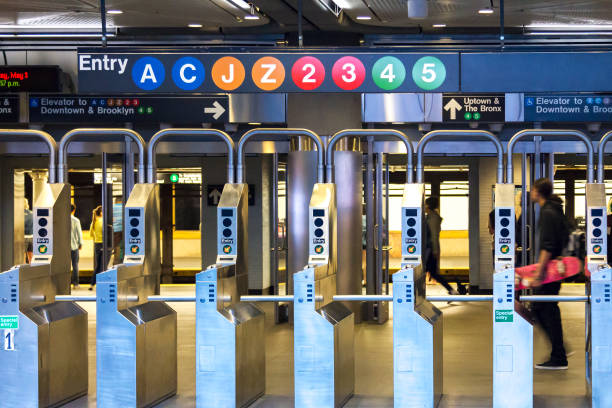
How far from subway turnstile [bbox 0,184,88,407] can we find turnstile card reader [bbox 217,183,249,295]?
3.94 ft

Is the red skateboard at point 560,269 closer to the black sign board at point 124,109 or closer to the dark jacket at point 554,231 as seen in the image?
the dark jacket at point 554,231

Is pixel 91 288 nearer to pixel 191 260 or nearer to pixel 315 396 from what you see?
pixel 191 260

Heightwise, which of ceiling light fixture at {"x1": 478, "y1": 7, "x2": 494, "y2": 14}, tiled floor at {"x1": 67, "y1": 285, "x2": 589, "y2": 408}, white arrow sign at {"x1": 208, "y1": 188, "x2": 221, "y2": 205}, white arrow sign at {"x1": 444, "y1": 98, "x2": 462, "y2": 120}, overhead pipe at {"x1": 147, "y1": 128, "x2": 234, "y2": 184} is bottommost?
tiled floor at {"x1": 67, "y1": 285, "x2": 589, "y2": 408}

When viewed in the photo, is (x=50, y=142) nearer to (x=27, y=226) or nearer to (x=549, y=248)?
(x=549, y=248)

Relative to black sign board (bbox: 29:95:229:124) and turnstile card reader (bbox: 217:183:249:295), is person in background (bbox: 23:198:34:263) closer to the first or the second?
black sign board (bbox: 29:95:229:124)

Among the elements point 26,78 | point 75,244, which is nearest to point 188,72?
point 26,78

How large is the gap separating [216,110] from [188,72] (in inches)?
133

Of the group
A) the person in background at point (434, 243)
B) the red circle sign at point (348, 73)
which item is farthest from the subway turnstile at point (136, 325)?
the person in background at point (434, 243)

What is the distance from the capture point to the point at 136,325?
5910 millimetres

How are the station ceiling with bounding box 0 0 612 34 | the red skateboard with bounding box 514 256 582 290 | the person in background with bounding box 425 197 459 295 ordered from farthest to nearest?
the person in background with bounding box 425 197 459 295, the station ceiling with bounding box 0 0 612 34, the red skateboard with bounding box 514 256 582 290

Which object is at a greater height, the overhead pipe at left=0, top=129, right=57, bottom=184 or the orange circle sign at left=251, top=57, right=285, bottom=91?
the orange circle sign at left=251, top=57, right=285, bottom=91

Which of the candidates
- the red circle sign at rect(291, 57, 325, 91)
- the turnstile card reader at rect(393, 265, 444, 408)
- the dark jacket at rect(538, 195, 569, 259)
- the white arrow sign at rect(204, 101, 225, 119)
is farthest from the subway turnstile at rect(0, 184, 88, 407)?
the dark jacket at rect(538, 195, 569, 259)

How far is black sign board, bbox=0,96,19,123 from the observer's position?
32.9ft

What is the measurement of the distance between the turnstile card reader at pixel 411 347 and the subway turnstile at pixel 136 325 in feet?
5.69
